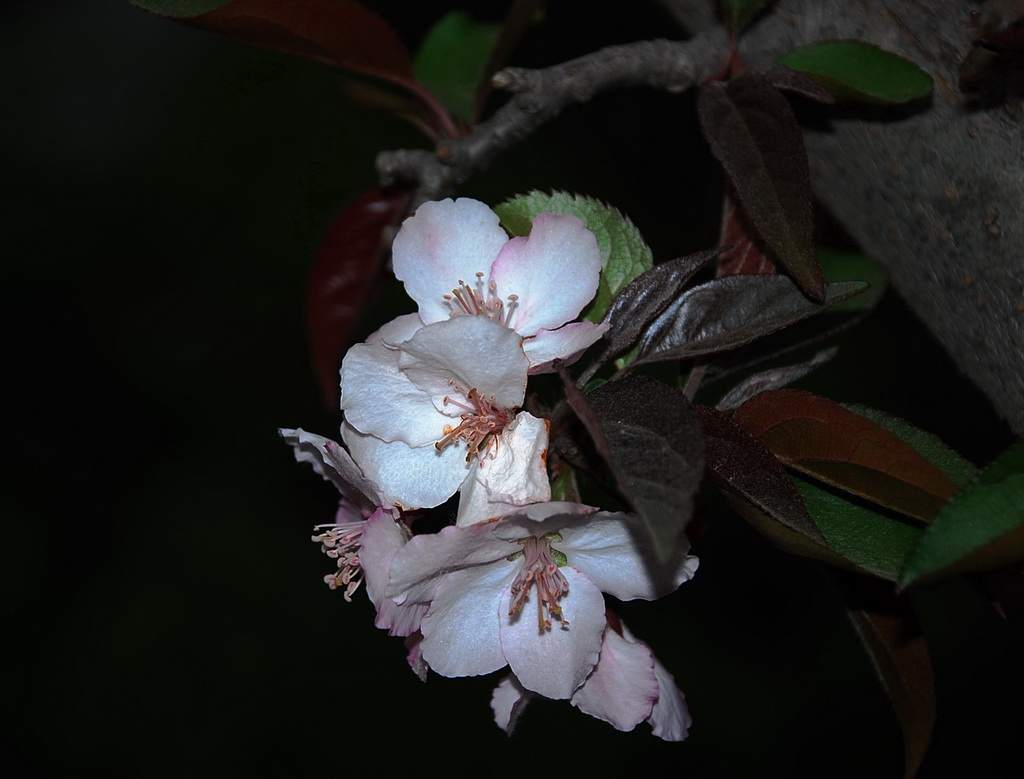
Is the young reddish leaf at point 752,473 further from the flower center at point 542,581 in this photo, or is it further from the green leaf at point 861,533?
the flower center at point 542,581

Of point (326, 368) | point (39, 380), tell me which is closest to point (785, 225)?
point (326, 368)

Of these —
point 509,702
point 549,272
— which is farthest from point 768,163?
point 509,702

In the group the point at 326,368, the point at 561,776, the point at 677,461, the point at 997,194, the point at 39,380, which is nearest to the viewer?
the point at 677,461

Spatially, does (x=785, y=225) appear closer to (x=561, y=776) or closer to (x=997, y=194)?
(x=997, y=194)

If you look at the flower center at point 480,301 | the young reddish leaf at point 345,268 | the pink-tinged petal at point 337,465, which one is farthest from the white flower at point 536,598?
the young reddish leaf at point 345,268

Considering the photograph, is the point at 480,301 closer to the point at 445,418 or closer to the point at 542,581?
the point at 445,418

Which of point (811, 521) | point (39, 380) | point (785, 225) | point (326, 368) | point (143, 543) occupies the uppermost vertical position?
point (785, 225)

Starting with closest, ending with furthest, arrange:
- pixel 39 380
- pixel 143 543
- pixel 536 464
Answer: pixel 536 464 < pixel 143 543 < pixel 39 380

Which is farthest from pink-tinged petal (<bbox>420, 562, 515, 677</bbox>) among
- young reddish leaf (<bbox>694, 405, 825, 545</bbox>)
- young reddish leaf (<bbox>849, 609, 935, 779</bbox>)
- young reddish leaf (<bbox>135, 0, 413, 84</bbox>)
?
young reddish leaf (<bbox>135, 0, 413, 84</bbox>)
